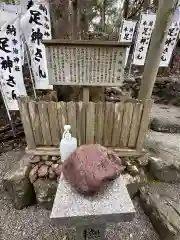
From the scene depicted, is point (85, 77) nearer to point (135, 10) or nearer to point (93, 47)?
point (93, 47)

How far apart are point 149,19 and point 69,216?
6360 millimetres

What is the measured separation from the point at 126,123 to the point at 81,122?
2.43 ft

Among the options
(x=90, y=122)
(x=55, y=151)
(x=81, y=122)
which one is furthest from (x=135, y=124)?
(x=55, y=151)

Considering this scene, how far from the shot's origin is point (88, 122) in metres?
3.27

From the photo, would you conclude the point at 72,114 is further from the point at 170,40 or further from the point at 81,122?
the point at 170,40

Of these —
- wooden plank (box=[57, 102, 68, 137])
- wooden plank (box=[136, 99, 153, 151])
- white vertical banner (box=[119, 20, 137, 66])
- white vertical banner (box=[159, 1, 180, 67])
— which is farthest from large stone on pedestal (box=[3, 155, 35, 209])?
white vertical banner (box=[159, 1, 180, 67])

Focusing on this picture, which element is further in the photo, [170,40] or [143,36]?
[143,36]

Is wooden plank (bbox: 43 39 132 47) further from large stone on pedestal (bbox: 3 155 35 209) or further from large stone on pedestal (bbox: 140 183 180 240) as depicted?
large stone on pedestal (bbox: 140 183 180 240)

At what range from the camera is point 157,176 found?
12.6 feet

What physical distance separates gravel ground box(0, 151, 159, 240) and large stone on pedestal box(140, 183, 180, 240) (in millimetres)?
179

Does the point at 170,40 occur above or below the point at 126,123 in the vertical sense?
above

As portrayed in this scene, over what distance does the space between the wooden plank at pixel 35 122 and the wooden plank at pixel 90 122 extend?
0.80 meters

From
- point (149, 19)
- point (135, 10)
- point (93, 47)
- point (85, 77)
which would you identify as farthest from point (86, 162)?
point (135, 10)

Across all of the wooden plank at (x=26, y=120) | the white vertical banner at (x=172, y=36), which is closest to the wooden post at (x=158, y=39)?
the wooden plank at (x=26, y=120)
